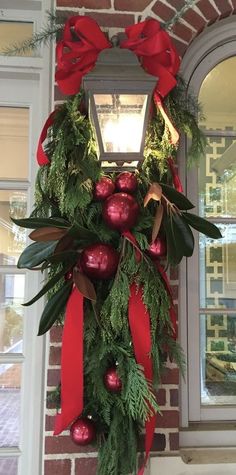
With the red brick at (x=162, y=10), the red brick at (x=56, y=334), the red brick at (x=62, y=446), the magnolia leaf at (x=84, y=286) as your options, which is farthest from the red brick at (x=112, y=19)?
the red brick at (x=62, y=446)

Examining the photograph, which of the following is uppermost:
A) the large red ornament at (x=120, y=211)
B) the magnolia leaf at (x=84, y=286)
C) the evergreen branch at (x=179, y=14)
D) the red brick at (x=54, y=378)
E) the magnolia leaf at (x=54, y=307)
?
the evergreen branch at (x=179, y=14)

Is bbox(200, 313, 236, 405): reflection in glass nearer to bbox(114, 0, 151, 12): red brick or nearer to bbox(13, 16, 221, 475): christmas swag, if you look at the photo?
bbox(13, 16, 221, 475): christmas swag

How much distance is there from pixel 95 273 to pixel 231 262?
80 cm

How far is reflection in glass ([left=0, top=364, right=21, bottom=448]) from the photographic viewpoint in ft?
5.86

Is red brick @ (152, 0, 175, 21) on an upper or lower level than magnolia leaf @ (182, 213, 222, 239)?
upper

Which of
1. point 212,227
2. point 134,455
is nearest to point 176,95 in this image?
point 212,227

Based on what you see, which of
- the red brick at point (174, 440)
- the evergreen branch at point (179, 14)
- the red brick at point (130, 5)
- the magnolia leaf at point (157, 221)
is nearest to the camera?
the magnolia leaf at point (157, 221)

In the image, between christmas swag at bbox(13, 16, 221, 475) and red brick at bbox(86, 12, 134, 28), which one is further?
red brick at bbox(86, 12, 134, 28)

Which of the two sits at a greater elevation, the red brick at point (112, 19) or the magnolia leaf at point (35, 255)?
the red brick at point (112, 19)

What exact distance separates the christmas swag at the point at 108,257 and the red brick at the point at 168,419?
0.62ft

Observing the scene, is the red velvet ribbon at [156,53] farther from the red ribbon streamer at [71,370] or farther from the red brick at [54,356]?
the red brick at [54,356]

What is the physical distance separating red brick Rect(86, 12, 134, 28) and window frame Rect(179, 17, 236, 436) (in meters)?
0.28

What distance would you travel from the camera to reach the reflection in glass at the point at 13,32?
1946mm

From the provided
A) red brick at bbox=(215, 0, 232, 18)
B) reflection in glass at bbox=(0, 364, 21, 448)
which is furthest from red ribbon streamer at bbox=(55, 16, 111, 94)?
reflection in glass at bbox=(0, 364, 21, 448)
